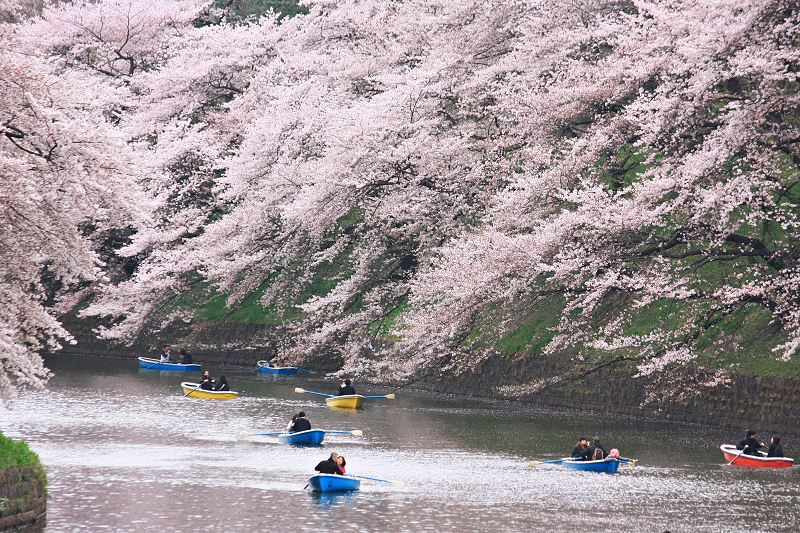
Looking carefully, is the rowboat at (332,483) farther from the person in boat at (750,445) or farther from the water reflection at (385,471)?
the person in boat at (750,445)

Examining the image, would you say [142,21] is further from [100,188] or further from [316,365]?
[100,188]

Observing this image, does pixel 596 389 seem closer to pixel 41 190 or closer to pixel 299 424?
pixel 299 424

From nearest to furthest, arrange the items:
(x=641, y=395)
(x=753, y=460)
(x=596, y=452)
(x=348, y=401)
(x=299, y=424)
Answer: (x=596, y=452)
(x=753, y=460)
(x=299, y=424)
(x=641, y=395)
(x=348, y=401)

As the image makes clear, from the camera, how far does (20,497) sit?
1502 cm

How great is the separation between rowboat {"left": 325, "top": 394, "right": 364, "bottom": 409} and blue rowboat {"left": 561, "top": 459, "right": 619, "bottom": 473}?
11375 millimetres

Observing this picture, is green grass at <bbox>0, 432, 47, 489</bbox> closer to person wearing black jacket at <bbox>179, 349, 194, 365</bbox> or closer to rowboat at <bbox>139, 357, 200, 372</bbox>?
rowboat at <bbox>139, 357, 200, 372</bbox>

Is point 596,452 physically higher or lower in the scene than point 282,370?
lower

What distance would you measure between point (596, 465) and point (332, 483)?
7.08 metres

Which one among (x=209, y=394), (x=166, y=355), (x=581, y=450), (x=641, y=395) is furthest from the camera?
(x=166, y=355)

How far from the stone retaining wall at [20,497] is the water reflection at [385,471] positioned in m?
0.40

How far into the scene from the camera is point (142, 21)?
55.4 meters

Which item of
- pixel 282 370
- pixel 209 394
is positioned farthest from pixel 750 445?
pixel 282 370

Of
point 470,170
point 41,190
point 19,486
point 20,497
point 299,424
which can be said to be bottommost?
point 20,497

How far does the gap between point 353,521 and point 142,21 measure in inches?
1830
